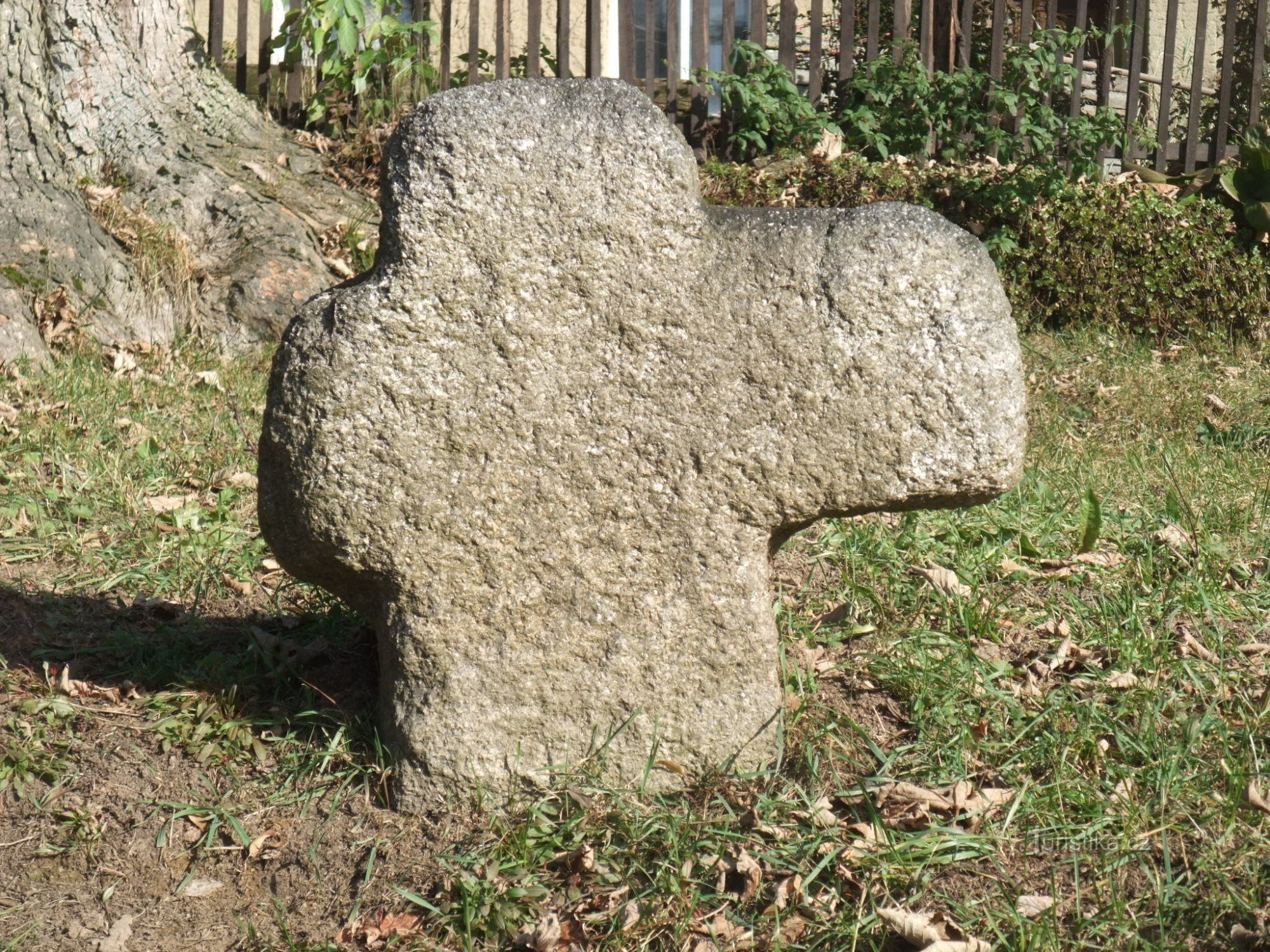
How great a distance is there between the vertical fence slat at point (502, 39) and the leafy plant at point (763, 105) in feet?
4.23

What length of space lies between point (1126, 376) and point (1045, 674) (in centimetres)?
321

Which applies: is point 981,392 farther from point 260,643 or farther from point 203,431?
point 203,431

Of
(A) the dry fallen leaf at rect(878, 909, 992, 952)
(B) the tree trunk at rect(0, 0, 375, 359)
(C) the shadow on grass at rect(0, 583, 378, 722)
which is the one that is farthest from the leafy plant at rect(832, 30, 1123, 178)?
(A) the dry fallen leaf at rect(878, 909, 992, 952)

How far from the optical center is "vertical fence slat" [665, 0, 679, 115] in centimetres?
801

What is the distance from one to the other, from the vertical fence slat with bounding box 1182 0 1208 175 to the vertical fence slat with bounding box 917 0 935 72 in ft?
3.78

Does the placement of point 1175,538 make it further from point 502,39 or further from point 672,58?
point 502,39

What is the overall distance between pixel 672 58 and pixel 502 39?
1.11m

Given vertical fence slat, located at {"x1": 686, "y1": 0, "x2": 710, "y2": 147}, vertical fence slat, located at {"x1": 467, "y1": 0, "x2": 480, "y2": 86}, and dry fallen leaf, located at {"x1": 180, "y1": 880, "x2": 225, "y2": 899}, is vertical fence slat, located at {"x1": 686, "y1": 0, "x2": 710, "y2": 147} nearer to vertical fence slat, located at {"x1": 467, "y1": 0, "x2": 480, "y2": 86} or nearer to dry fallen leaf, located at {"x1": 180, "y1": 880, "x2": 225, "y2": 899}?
vertical fence slat, located at {"x1": 467, "y1": 0, "x2": 480, "y2": 86}

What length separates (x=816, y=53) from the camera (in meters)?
7.89

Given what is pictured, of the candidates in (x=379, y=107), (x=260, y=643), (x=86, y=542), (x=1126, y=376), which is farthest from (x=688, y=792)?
(x=379, y=107)

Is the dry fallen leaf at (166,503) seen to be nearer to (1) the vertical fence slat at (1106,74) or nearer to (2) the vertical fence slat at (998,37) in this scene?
(1) the vertical fence slat at (1106,74)

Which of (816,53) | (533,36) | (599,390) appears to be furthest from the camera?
(816,53)

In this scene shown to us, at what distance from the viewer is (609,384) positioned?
8.05 feet

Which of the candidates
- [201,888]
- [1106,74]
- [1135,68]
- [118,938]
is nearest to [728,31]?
[1106,74]
